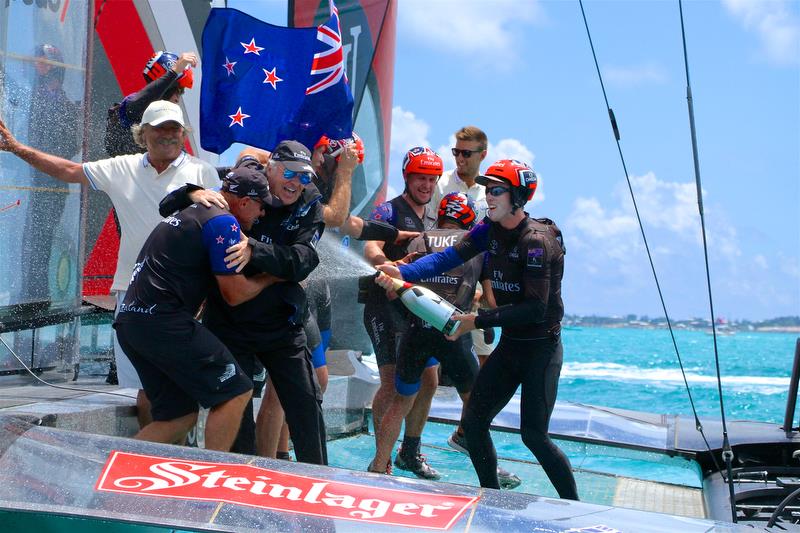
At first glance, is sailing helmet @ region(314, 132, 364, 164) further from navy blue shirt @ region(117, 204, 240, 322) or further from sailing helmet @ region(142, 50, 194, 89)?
navy blue shirt @ region(117, 204, 240, 322)

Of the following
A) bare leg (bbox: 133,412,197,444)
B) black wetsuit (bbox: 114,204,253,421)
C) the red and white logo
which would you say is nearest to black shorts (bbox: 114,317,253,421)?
black wetsuit (bbox: 114,204,253,421)

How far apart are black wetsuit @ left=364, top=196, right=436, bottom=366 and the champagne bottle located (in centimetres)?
68

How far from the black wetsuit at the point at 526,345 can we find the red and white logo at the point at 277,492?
1.70 meters

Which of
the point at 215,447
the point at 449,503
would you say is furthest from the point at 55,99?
the point at 449,503

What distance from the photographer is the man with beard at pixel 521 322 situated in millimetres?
4641

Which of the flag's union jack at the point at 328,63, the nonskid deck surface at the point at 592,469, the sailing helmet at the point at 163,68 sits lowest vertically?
the nonskid deck surface at the point at 592,469

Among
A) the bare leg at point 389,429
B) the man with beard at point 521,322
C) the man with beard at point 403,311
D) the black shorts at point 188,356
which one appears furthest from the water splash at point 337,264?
the black shorts at point 188,356

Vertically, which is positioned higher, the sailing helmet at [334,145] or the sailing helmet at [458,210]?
the sailing helmet at [334,145]

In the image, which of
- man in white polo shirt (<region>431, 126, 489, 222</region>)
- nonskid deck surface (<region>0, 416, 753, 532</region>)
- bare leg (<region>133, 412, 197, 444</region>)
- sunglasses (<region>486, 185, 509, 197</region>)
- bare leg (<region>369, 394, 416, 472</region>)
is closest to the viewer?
nonskid deck surface (<region>0, 416, 753, 532</region>)

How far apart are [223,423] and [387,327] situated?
192 cm

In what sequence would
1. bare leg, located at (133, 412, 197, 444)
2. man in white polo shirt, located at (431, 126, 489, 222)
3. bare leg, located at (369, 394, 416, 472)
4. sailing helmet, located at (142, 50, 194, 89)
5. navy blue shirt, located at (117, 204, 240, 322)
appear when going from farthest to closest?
man in white polo shirt, located at (431, 126, 489, 222)
bare leg, located at (369, 394, 416, 472)
sailing helmet, located at (142, 50, 194, 89)
bare leg, located at (133, 412, 197, 444)
navy blue shirt, located at (117, 204, 240, 322)

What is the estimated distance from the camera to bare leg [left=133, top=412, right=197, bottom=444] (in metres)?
4.06

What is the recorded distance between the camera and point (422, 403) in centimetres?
588

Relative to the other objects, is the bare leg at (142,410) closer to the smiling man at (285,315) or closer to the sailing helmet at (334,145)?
the smiling man at (285,315)
